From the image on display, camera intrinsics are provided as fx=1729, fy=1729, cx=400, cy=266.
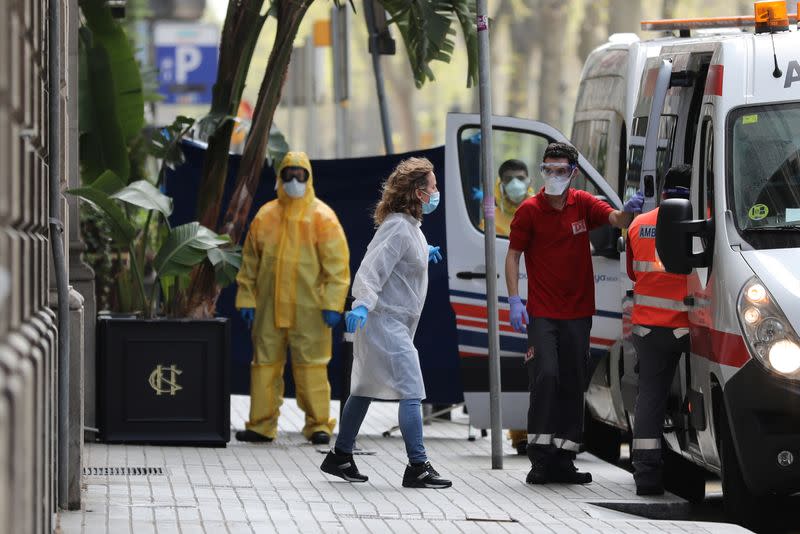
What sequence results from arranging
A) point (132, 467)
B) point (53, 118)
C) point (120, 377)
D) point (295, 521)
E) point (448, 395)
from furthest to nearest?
point (448, 395), point (120, 377), point (132, 467), point (295, 521), point (53, 118)

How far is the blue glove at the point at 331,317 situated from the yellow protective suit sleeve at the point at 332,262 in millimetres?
28

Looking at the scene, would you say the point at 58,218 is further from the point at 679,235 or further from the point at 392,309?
the point at 679,235

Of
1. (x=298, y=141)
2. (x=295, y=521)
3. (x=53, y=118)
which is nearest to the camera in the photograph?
(x=53, y=118)

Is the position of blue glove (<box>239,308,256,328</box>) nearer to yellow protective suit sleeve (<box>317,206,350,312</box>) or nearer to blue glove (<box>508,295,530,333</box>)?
yellow protective suit sleeve (<box>317,206,350,312</box>)

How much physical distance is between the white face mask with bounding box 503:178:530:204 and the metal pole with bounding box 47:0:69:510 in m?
4.54

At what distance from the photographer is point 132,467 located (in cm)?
1012

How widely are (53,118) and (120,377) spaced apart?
4.39 meters

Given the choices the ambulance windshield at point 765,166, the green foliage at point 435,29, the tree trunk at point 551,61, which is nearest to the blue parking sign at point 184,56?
the green foliage at point 435,29

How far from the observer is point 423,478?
9.38 m

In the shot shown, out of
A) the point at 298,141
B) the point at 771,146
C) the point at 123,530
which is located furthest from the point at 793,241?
the point at 298,141

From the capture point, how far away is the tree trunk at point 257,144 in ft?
40.5

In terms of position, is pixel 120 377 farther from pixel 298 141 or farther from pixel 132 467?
pixel 298 141

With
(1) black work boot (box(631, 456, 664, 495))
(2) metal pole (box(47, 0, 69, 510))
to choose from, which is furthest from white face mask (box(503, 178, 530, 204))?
(2) metal pole (box(47, 0, 69, 510))

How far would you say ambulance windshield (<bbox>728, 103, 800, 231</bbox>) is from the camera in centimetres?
838
